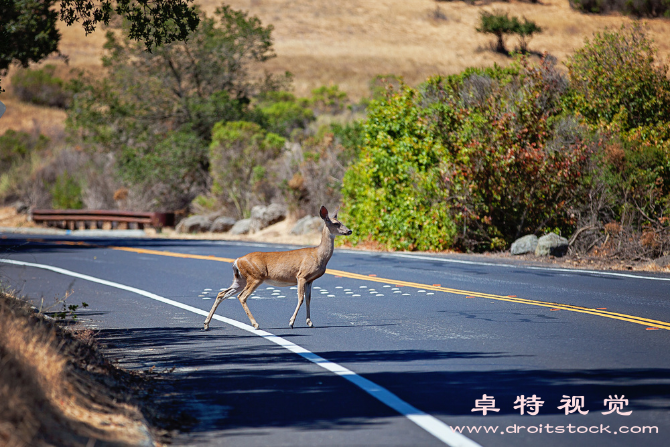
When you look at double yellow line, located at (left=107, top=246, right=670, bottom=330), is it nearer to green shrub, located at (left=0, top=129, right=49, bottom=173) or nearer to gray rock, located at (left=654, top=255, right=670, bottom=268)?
gray rock, located at (left=654, top=255, right=670, bottom=268)

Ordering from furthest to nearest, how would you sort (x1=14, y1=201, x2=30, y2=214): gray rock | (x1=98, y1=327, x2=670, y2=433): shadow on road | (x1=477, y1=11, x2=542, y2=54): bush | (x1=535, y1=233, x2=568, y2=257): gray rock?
1. (x1=477, y1=11, x2=542, y2=54): bush
2. (x1=14, y1=201, x2=30, y2=214): gray rock
3. (x1=535, y1=233, x2=568, y2=257): gray rock
4. (x1=98, y1=327, x2=670, y2=433): shadow on road

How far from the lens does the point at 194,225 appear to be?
33062 millimetres

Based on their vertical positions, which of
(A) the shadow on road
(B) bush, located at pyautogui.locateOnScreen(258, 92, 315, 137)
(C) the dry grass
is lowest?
(A) the shadow on road

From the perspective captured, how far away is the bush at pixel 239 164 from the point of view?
3506 cm

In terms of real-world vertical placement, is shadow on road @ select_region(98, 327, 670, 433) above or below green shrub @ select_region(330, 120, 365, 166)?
below

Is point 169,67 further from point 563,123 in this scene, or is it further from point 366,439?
point 366,439

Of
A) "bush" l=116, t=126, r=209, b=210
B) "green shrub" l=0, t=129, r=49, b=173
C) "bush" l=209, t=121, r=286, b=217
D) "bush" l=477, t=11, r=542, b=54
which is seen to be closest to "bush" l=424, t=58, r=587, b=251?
"bush" l=209, t=121, r=286, b=217

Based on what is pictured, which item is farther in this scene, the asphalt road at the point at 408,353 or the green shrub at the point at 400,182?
the green shrub at the point at 400,182

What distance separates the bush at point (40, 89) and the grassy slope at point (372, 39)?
1.99 m

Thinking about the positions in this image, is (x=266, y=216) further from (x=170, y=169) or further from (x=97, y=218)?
(x=97, y=218)

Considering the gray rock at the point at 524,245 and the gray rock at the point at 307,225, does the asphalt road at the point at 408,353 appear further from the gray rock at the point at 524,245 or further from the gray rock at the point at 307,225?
the gray rock at the point at 307,225

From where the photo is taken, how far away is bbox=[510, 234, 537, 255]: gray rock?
20828 millimetres

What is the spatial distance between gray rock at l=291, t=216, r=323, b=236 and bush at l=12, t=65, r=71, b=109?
2430 inches

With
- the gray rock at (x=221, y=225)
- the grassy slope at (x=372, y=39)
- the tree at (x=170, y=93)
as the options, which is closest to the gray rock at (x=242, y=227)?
the gray rock at (x=221, y=225)
